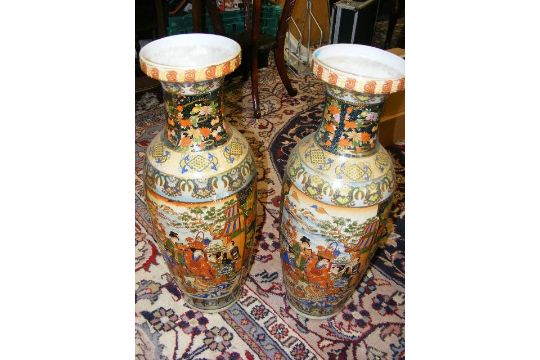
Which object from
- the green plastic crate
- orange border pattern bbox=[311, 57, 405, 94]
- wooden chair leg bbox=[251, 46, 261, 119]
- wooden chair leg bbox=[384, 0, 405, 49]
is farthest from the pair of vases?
wooden chair leg bbox=[384, 0, 405, 49]

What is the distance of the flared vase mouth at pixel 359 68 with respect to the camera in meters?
0.95

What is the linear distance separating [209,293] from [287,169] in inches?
20.3

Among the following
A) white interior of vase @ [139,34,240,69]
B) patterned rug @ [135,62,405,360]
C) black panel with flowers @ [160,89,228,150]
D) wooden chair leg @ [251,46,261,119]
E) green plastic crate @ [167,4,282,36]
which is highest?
white interior of vase @ [139,34,240,69]

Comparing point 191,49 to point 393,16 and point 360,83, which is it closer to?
point 360,83

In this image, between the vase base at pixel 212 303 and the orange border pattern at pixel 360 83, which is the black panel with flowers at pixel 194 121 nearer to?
the orange border pattern at pixel 360 83

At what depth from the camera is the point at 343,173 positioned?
42.1 inches

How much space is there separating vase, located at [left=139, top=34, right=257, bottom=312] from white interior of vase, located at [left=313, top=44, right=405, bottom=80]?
0.26 metres

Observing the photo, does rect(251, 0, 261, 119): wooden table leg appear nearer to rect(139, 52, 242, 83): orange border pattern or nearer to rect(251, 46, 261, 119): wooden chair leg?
rect(251, 46, 261, 119): wooden chair leg

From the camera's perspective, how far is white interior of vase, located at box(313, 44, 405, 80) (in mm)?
1097

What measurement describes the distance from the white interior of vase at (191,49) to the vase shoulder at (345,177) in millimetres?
359

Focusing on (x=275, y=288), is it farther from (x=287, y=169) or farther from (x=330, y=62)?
(x=330, y=62)

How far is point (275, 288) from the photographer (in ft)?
5.14

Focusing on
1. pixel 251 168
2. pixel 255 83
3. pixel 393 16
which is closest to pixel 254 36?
pixel 255 83

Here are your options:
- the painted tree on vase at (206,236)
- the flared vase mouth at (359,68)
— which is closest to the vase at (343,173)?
the flared vase mouth at (359,68)
